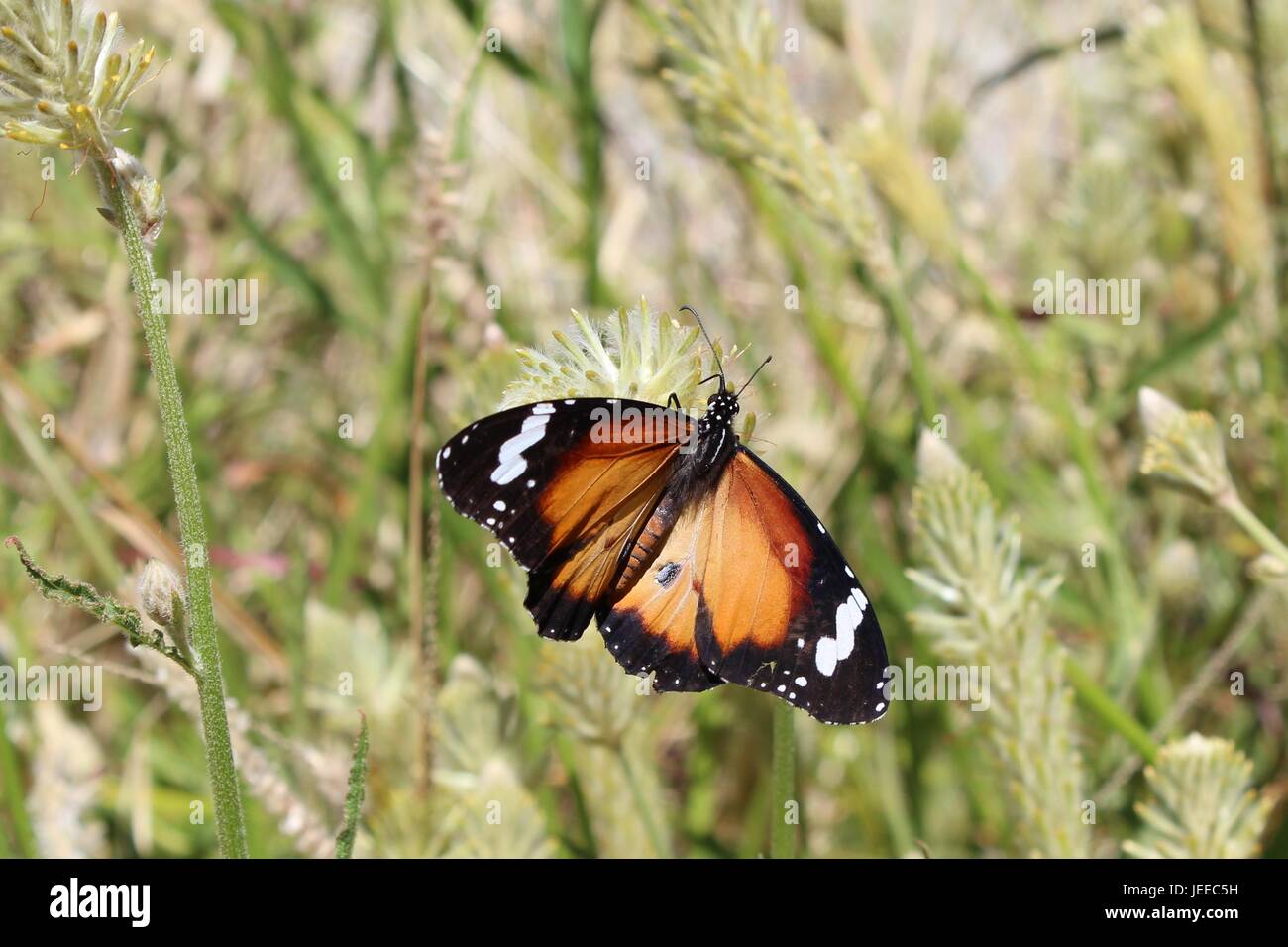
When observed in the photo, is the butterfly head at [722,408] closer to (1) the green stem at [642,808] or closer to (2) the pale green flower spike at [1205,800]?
(1) the green stem at [642,808]

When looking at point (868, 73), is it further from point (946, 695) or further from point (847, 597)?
point (847, 597)

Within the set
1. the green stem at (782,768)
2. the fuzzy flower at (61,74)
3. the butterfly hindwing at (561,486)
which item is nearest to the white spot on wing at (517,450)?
the butterfly hindwing at (561,486)

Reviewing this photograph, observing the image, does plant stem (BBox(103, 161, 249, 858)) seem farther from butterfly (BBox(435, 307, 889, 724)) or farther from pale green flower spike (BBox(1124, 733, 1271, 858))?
pale green flower spike (BBox(1124, 733, 1271, 858))

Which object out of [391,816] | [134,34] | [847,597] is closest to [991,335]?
[847,597]

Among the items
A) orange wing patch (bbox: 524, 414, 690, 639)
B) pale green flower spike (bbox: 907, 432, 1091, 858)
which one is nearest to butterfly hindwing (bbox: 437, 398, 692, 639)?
orange wing patch (bbox: 524, 414, 690, 639)

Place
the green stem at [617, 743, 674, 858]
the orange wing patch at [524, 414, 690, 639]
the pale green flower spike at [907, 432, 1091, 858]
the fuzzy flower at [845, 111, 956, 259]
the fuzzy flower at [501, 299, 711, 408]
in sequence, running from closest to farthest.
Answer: the fuzzy flower at [501, 299, 711, 408] → the orange wing patch at [524, 414, 690, 639] → the pale green flower spike at [907, 432, 1091, 858] → the green stem at [617, 743, 674, 858] → the fuzzy flower at [845, 111, 956, 259]
